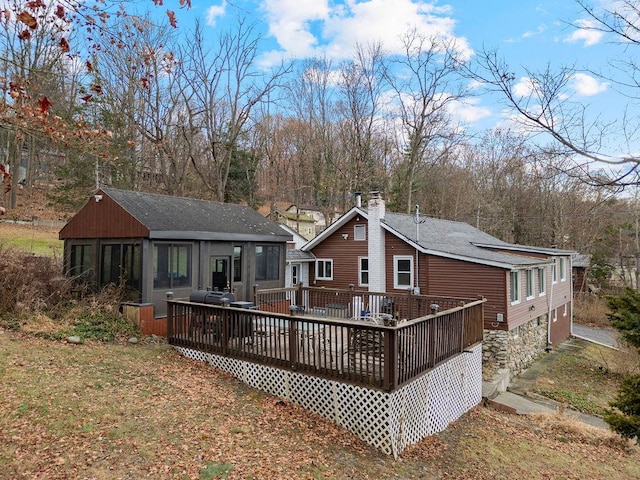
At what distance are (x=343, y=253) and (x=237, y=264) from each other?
6.81 m

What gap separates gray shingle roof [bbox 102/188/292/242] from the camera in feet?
33.7

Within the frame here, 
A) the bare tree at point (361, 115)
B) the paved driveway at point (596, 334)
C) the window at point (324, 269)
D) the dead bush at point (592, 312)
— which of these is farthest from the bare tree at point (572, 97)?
the dead bush at point (592, 312)

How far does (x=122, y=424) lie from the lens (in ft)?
17.4

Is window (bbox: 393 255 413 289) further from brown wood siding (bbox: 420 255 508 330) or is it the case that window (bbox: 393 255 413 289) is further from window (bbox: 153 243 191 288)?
window (bbox: 153 243 191 288)

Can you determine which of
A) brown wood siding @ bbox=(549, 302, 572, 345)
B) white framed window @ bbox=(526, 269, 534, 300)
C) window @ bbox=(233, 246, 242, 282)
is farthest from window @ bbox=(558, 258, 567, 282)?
window @ bbox=(233, 246, 242, 282)

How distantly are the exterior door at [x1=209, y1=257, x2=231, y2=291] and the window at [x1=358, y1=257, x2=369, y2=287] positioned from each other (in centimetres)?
728

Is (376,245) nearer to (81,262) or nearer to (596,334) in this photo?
(81,262)

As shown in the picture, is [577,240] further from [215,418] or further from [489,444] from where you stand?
[215,418]

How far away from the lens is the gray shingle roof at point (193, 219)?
10266mm

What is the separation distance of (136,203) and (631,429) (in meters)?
11.5

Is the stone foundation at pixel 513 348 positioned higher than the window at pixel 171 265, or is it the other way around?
the window at pixel 171 265

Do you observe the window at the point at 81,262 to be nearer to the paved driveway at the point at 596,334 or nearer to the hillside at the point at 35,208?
the hillside at the point at 35,208

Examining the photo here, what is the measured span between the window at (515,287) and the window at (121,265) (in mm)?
11670

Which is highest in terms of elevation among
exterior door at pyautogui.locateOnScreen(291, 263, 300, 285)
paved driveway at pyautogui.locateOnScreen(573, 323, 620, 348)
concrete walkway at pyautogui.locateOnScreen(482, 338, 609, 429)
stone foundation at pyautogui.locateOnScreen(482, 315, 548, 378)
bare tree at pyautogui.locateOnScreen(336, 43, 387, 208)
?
bare tree at pyautogui.locateOnScreen(336, 43, 387, 208)
